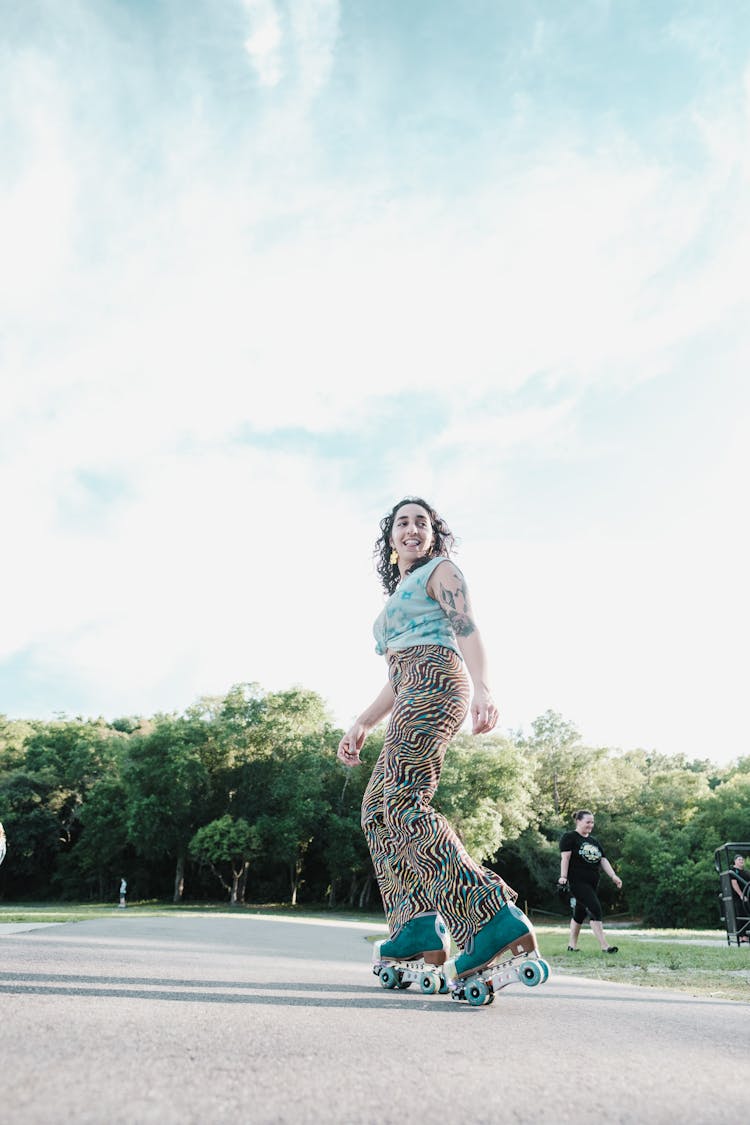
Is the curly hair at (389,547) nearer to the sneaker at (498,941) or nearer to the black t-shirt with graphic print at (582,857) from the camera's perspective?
the sneaker at (498,941)

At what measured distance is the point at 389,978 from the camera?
316 cm

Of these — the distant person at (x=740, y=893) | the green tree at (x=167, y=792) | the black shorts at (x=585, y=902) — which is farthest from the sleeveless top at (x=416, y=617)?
the green tree at (x=167, y=792)

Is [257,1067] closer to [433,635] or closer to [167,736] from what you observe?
[433,635]

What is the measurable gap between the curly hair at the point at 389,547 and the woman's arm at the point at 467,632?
1.37ft

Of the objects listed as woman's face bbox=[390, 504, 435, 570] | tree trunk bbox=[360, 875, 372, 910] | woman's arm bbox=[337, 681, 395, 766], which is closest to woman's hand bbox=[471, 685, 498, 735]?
woman's arm bbox=[337, 681, 395, 766]

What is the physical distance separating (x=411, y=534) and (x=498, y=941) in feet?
6.50

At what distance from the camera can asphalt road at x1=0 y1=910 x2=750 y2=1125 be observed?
3.86ft

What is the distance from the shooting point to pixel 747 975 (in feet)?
17.3

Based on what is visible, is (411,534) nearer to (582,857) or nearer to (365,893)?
(582,857)

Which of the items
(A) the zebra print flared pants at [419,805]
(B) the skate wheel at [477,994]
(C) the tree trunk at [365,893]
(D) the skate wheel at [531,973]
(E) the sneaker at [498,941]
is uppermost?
(A) the zebra print flared pants at [419,805]

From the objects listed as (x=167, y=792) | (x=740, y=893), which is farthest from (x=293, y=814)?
(x=740, y=893)

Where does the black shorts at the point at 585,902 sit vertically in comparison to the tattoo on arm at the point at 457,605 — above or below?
below

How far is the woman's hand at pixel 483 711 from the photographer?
327 cm

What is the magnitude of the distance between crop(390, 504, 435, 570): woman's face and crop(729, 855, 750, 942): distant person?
374 inches
